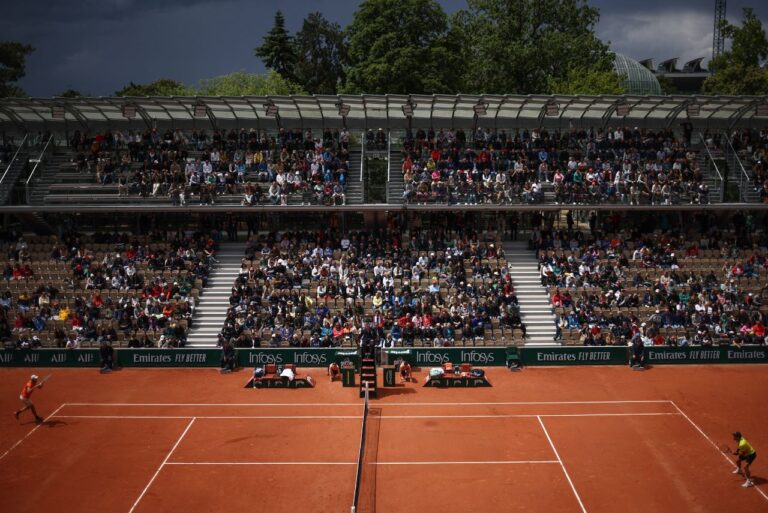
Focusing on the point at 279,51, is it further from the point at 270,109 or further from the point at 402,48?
the point at 270,109

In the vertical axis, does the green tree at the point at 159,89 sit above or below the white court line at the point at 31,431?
above

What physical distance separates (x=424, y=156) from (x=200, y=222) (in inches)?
489

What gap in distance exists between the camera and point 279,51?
75.7 m

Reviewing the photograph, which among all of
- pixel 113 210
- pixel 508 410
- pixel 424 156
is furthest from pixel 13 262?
pixel 508 410

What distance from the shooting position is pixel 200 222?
39094 mm

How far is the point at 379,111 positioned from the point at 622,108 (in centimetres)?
1283

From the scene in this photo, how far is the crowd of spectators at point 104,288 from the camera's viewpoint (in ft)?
106

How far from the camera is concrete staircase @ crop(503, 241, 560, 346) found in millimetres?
32688

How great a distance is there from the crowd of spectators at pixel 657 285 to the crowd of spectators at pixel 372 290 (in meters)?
2.78

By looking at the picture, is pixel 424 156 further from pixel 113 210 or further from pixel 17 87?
pixel 17 87

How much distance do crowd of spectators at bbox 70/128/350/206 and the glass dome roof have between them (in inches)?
2210

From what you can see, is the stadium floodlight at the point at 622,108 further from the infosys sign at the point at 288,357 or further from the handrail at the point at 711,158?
the infosys sign at the point at 288,357

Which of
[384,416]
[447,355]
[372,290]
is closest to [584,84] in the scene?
[372,290]

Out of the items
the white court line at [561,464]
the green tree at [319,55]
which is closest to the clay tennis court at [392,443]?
the white court line at [561,464]
